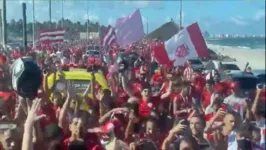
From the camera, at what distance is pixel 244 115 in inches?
209

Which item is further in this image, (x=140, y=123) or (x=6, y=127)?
(x=140, y=123)

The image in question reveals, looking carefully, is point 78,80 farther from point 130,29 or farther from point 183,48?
point 130,29

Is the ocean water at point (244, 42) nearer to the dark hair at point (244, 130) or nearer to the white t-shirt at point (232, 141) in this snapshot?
the dark hair at point (244, 130)

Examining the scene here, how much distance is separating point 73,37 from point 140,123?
200 ft

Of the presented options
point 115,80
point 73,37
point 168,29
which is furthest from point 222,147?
point 73,37

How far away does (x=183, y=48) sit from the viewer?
12.5 meters

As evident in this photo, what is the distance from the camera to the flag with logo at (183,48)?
12.2 m

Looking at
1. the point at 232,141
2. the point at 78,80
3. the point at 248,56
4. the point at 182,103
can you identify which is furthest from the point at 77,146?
the point at 78,80

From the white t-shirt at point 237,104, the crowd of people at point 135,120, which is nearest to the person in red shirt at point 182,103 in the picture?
the crowd of people at point 135,120

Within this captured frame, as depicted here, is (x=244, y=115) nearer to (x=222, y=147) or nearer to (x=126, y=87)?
(x=222, y=147)

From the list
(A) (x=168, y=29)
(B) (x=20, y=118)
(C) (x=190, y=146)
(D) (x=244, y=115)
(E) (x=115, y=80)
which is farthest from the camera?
(A) (x=168, y=29)

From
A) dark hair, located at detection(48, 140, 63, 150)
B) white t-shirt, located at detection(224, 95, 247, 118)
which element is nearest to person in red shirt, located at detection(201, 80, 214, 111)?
white t-shirt, located at detection(224, 95, 247, 118)

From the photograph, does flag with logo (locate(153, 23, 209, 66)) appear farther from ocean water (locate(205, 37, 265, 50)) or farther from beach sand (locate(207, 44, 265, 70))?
beach sand (locate(207, 44, 265, 70))

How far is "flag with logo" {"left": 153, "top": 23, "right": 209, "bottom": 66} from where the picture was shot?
40.1ft
